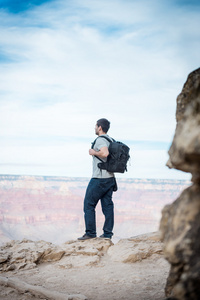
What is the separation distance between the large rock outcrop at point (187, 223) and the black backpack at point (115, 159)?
2.94 meters

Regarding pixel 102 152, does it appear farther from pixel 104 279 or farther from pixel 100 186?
pixel 104 279

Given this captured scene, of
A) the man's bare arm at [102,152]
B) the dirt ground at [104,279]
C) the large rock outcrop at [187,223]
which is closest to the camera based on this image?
the large rock outcrop at [187,223]

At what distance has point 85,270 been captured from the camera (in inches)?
168

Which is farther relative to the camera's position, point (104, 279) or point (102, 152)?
point (102, 152)

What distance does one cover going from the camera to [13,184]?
230ft

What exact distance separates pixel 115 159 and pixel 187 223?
3159 mm

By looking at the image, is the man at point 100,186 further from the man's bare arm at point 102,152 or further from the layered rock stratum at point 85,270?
the layered rock stratum at point 85,270

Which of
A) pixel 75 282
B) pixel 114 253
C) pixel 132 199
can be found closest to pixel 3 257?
pixel 75 282

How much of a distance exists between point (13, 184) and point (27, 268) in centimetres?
6835

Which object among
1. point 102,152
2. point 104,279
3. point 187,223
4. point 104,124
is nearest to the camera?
point 187,223

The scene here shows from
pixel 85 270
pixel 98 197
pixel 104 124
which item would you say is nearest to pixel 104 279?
pixel 85 270

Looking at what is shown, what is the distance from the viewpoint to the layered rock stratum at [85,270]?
11.2 feet

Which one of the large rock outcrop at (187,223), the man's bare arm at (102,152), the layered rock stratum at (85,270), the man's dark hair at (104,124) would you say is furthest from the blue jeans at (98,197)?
the large rock outcrop at (187,223)

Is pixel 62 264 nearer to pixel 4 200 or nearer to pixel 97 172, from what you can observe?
pixel 97 172
